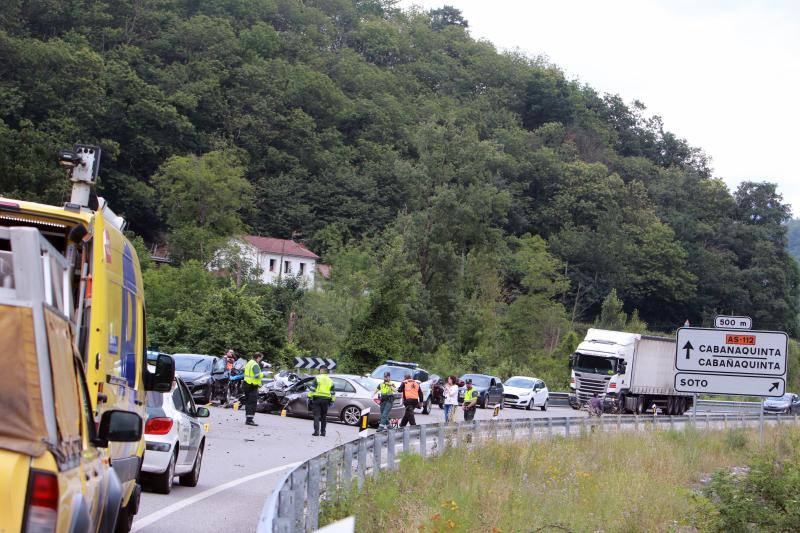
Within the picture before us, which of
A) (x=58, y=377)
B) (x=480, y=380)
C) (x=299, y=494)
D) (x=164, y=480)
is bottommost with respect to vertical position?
(x=164, y=480)

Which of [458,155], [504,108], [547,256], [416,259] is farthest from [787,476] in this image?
[504,108]

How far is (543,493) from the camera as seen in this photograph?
597 inches

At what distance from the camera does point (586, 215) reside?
11731 centimetres

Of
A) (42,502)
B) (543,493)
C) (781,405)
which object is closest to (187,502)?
(543,493)

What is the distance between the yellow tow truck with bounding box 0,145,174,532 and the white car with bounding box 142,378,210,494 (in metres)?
4.03

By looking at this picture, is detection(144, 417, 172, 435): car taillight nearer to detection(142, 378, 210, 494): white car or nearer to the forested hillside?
detection(142, 378, 210, 494): white car

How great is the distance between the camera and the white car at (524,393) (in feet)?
158

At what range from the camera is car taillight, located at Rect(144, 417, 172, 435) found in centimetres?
1311

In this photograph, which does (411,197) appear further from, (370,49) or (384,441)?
(384,441)

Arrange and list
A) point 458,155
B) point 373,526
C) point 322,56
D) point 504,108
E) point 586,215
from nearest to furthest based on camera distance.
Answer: point 373,526
point 458,155
point 586,215
point 322,56
point 504,108

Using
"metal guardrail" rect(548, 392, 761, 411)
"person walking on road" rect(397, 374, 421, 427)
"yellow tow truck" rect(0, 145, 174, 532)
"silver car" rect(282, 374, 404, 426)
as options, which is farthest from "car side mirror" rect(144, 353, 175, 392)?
"metal guardrail" rect(548, 392, 761, 411)

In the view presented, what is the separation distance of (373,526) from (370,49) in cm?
13168

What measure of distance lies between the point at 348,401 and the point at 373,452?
52.4 feet

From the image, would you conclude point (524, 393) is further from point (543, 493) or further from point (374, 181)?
point (374, 181)
